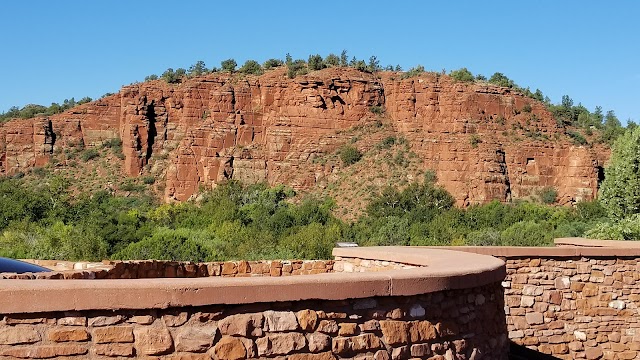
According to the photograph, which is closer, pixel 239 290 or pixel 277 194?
pixel 239 290

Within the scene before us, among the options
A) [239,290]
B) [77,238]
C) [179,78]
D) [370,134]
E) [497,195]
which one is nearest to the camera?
[239,290]

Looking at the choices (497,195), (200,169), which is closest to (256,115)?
(200,169)

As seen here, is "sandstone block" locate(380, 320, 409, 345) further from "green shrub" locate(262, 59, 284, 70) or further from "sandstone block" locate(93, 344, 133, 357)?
"green shrub" locate(262, 59, 284, 70)

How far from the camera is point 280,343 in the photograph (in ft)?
14.8

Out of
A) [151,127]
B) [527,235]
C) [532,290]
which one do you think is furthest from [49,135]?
[532,290]

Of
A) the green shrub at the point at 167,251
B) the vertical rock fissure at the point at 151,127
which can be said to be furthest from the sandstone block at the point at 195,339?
the vertical rock fissure at the point at 151,127

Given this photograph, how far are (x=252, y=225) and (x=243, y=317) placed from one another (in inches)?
1449

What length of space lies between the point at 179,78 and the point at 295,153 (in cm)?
1456

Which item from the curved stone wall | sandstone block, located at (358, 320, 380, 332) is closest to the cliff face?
the curved stone wall

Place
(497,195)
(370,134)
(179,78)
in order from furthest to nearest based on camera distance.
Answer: (179,78) < (370,134) < (497,195)

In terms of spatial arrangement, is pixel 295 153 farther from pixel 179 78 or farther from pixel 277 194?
pixel 179 78

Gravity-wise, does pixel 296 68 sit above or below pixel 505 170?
above

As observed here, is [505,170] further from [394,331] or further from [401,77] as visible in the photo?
[394,331]

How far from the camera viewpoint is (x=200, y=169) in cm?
6288
